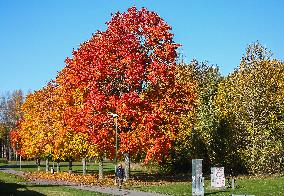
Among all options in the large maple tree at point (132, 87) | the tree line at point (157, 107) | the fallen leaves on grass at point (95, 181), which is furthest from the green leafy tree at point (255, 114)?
the fallen leaves on grass at point (95, 181)

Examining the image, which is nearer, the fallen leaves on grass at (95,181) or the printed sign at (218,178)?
the printed sign at (218,178)

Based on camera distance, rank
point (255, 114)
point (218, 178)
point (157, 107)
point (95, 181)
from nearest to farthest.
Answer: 1. point (218, 178)
2. point (157, 107)
3. point (95, 181)
4. point (255, 114)

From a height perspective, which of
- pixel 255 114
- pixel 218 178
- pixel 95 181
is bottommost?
pixel 95 181

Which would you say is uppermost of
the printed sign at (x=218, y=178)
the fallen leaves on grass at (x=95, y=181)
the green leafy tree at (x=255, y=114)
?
the green leafy tree at (x=255, y=114)

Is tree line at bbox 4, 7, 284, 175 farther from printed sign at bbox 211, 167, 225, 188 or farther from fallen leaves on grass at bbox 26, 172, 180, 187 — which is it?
printed sign at bbox 211, 167, 225, 188

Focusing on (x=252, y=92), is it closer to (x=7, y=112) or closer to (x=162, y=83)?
(x=162, y=83)

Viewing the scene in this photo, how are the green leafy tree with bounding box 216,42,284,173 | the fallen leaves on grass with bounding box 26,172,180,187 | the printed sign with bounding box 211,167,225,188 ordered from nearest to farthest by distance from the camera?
the printed sign with bounding box 211,167,225,188
the fallen leaves on grass with bounding box 26,172,180,187
the green leafy tree with bounding box 216,42,284,173

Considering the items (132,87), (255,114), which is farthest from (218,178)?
(255,114)

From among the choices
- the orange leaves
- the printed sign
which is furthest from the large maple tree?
the printed sign

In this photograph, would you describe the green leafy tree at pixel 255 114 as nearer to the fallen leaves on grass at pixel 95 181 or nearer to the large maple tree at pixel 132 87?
the large maple tree at pixel 132 87

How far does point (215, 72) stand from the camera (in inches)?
2948

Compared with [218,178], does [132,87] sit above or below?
above

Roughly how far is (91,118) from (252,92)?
18167mm

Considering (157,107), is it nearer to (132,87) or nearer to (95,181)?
(132,87)
